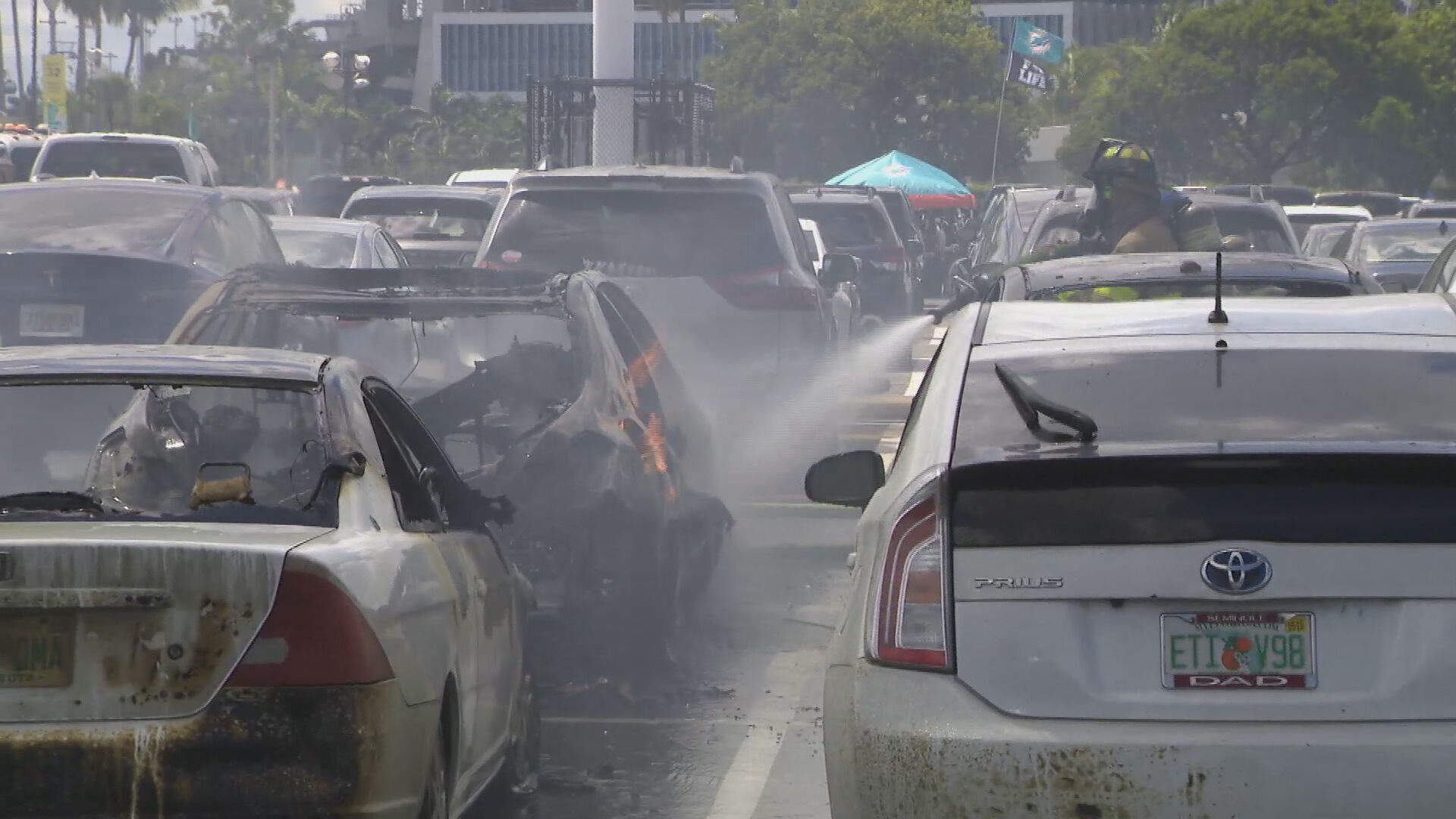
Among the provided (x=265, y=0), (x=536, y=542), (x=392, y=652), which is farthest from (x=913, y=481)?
(x=265, y=0)

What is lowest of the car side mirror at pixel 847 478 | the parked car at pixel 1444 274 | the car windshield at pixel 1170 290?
the car side mirror at pixel 847 478

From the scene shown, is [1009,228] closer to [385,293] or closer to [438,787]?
[385,293]

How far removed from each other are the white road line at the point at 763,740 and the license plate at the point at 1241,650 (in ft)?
8.17

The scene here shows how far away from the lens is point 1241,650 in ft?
13.6

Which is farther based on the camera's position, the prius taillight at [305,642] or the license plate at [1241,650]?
the prius taillight at [305,642]

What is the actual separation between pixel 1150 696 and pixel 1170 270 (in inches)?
165

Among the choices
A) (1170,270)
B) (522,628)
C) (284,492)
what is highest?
(1170,270)

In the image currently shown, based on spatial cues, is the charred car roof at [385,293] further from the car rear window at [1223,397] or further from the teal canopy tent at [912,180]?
the teal canopy tent at [912,180]

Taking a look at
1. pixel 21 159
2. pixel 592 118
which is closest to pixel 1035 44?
pixel 592 118

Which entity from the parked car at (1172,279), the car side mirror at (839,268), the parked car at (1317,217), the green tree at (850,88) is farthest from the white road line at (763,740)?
the green tree at (850,88)

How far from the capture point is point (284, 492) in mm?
5977

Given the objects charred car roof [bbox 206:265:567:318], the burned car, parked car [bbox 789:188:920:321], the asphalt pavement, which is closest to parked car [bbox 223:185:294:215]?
parked car [bbox 789:188:920:321]

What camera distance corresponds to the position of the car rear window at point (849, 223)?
2817 centimetres

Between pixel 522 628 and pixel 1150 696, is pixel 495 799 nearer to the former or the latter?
pixel 522 628
